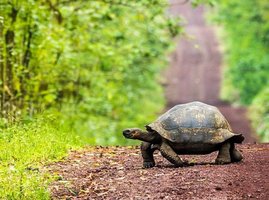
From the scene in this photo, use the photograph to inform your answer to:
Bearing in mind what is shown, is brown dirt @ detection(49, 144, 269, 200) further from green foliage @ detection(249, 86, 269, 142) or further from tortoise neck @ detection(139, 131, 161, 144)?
green foliage @ detection(249, 86, 269, 142)

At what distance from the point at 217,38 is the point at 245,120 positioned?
23.9 metres

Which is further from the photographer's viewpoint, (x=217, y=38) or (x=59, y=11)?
(x=217, y=38)

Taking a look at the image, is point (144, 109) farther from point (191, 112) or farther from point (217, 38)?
point (217, 38)

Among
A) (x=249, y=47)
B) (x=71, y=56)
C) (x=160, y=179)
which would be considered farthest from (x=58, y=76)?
(x=249, y=47)

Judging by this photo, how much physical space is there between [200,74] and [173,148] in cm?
3635

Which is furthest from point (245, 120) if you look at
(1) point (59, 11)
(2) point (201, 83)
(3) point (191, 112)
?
(3) point (191, 112)

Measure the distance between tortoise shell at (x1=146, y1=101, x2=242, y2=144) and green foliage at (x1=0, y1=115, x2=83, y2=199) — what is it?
1.46m

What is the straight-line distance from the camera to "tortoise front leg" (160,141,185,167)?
896cm

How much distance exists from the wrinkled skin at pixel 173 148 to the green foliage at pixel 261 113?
53.3ft

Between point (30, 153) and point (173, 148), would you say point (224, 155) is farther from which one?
point (30, 153)

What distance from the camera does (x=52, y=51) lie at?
45.9ft

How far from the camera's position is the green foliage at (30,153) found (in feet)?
25.8

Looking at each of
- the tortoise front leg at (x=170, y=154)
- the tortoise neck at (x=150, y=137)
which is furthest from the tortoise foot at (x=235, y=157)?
the tortoise neck at (x=150, y=137)

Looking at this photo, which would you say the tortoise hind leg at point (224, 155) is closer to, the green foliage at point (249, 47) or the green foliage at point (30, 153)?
the green foliage at point (30, 153)
